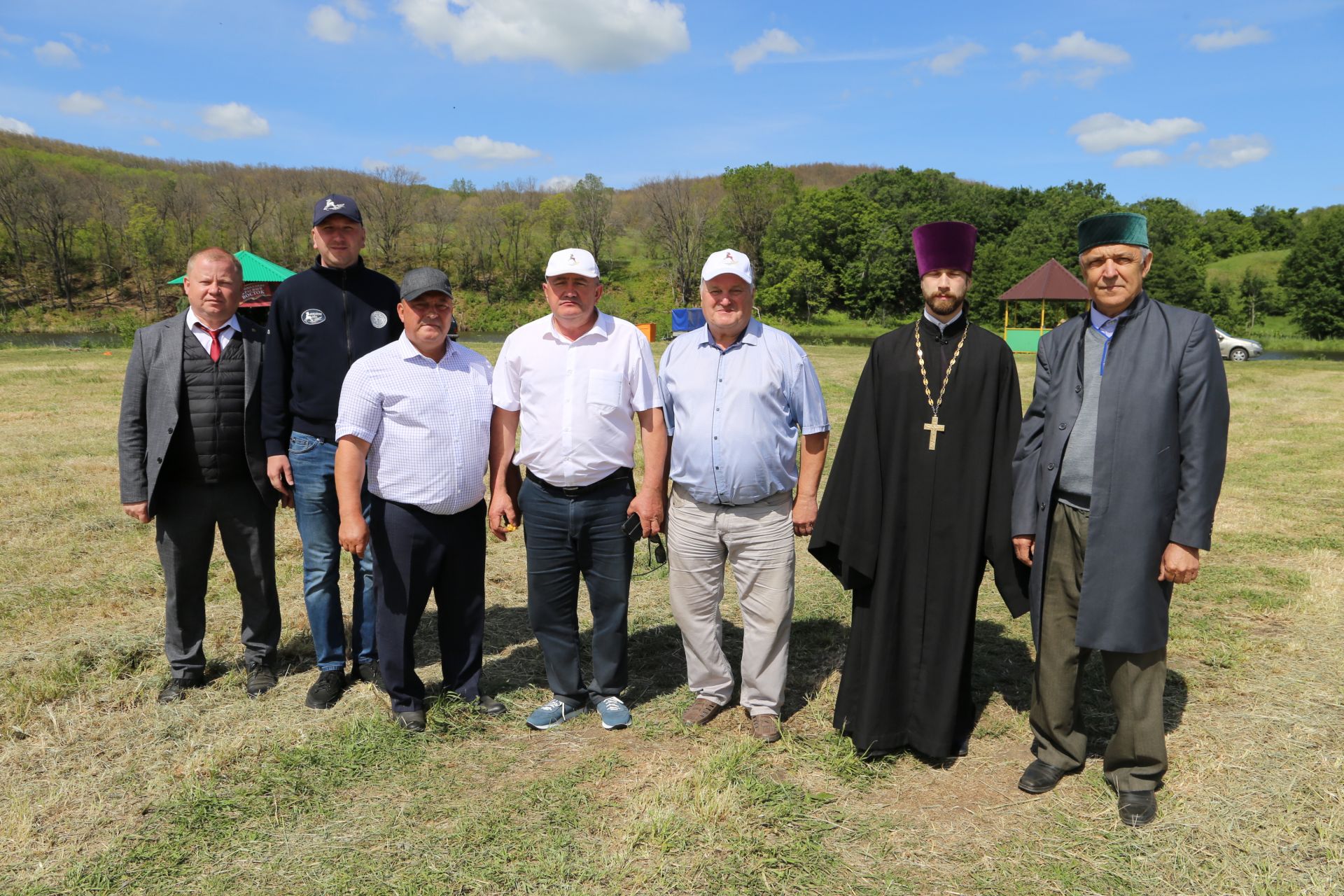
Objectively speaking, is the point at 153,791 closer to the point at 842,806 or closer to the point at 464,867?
the point at 464,867

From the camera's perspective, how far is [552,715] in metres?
3.89

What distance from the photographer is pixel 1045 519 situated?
3.24m

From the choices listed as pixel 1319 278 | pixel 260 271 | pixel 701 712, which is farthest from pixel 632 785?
pixel 1319 278

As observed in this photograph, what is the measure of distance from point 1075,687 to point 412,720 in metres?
2.82

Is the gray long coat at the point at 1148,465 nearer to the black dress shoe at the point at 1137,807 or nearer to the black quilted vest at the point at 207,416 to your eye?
the black dress shoe at the point at 1137,807

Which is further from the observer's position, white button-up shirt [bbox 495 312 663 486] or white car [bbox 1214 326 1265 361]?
white car [bbox 1214 326 1265 361]

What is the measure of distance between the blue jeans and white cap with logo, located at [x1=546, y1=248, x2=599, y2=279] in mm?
1409

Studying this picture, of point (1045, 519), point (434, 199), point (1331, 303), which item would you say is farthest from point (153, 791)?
point (434, 199)

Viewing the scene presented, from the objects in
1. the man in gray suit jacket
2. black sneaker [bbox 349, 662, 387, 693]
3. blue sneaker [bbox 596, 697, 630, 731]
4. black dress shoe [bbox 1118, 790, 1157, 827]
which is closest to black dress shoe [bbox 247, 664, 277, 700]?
the man in gray suit jacket

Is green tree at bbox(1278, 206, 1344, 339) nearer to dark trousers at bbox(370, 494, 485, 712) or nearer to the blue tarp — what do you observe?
the blue tarp

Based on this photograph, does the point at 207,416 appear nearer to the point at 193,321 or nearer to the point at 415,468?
the point at 193,321

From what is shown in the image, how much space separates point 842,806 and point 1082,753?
3.38ft

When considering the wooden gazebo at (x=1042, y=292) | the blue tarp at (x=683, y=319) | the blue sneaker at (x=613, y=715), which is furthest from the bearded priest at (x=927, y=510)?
the blue tarp at (x=683, y=319)

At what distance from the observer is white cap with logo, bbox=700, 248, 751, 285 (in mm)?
3529
